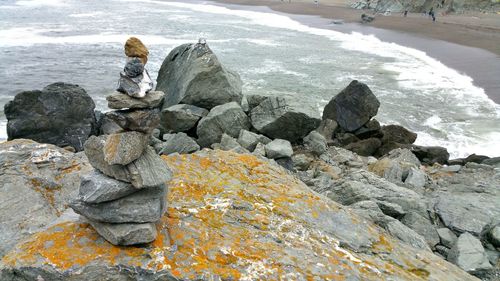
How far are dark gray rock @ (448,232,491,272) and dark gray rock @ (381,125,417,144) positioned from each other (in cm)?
969

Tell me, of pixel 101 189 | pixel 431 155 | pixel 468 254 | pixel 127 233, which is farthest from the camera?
pixel 431 155

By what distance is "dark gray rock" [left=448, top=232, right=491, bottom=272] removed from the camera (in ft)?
26.7

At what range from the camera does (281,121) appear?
1512cm

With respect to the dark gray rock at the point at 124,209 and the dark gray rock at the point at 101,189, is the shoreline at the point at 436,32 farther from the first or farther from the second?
the dark gray rock at the point at 101,189

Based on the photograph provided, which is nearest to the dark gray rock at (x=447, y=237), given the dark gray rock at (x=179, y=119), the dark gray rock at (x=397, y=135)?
the dark gray rock at (x=397, y=135)

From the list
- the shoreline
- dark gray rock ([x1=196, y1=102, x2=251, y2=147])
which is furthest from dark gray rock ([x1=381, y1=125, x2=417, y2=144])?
the shoreline

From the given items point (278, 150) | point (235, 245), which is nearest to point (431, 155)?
point (278, 150)

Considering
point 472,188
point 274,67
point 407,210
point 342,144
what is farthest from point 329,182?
point 274,67

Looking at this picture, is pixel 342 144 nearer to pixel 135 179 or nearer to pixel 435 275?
pixel 435 275

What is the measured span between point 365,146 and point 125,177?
1324 centimetres

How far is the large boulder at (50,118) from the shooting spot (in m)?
15.1

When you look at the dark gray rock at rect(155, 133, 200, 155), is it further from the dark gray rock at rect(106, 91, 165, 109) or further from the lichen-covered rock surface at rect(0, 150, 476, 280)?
the dark gray rock at rect(106, 91, 165, 109)

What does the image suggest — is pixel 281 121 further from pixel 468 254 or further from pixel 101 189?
pixel 101 189

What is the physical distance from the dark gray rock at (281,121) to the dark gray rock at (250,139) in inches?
22.9
